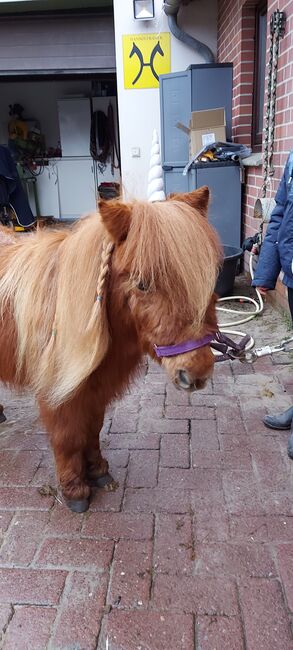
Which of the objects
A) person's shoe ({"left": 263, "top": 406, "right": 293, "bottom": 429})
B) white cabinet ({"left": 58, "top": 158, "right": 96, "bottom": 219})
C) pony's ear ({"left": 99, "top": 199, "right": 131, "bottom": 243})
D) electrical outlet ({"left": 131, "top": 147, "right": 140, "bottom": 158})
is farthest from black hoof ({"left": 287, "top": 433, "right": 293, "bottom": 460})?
white cabinet ({"left": 58, "top": 158, "right": 96, "bottom": 219})

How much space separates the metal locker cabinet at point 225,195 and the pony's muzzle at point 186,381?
401 centimetres

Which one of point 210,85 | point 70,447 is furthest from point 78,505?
point 210,85

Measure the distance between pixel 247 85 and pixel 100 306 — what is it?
4988mm

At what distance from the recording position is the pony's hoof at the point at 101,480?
246 centimetres

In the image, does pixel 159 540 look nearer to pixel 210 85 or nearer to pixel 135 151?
pixel 210 85

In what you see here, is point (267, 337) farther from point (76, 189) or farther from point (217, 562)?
point (76, 189)

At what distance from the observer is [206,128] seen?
217 inches

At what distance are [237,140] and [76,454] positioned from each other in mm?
4869

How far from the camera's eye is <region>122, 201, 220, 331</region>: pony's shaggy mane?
4.99 feet

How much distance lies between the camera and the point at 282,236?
2.57 metres

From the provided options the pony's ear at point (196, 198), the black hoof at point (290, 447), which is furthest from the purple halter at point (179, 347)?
the black hoof at point (290, 447)

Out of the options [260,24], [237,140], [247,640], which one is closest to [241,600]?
[247,640]

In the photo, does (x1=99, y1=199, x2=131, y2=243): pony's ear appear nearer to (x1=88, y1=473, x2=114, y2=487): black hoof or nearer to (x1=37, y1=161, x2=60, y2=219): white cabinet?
(x1=88, y1=473, x2=114, y2=487): black hoof

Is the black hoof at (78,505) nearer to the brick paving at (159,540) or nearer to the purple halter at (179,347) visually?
the brick paving at (159,540)
